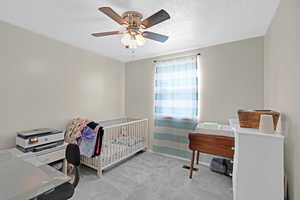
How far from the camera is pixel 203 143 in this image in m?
2.19

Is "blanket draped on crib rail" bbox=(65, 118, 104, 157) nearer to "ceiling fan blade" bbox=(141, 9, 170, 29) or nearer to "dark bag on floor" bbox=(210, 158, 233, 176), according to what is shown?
"ceiling fan blade" bbox=(141, 9, 170, 29)

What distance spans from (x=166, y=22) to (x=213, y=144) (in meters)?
2.01

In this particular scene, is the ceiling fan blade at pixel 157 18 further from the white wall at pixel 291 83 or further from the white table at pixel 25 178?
the white table at pixel 25 178

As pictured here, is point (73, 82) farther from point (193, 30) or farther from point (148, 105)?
point (193, 30)

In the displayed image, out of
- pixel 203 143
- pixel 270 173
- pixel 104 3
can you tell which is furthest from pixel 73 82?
pixel 270 173

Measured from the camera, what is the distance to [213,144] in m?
2.09

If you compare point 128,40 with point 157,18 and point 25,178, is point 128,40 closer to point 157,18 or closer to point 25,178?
point 157,18

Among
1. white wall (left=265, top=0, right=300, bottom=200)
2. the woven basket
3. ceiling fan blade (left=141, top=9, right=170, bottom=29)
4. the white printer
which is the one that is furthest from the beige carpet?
ceiling fan blade (left=141, top=9, right=170, bottom=29)

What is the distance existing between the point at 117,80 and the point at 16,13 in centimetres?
228

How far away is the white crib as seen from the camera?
240 centimetres

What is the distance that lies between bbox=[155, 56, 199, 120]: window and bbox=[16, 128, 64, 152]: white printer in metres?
2.09

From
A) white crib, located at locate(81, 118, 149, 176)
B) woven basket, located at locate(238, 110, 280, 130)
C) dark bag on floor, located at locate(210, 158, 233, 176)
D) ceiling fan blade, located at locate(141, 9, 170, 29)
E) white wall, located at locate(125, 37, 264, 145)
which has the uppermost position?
ceiling fan blade, located at locate(141, 9, 170, 29)

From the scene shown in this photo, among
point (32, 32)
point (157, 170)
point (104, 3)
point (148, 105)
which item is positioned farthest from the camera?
point (148, 105)

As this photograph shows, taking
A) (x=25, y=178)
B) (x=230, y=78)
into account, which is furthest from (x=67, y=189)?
(x=230, y=78)
